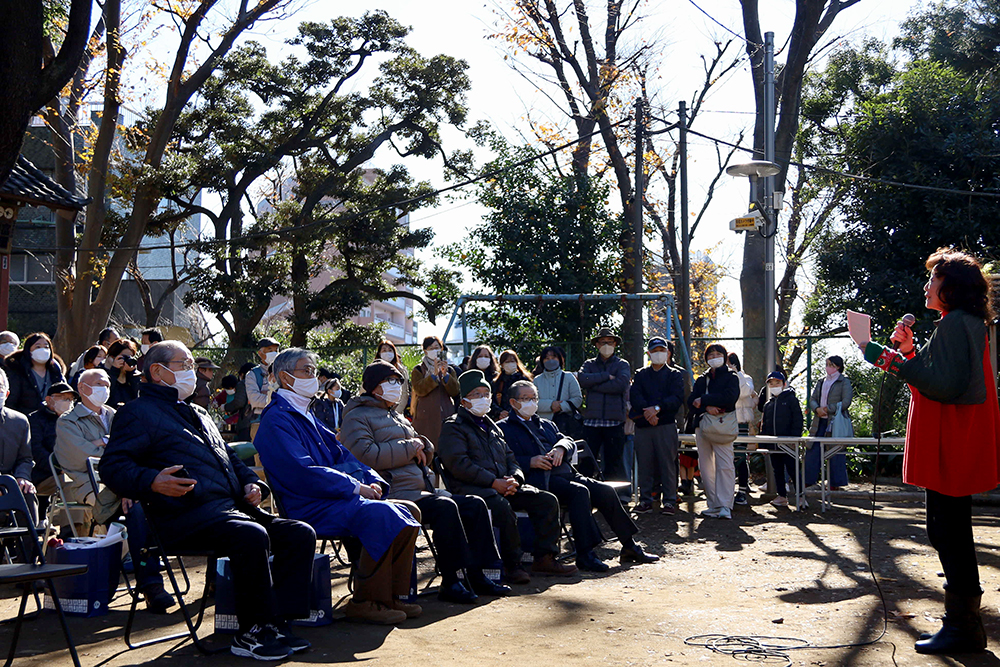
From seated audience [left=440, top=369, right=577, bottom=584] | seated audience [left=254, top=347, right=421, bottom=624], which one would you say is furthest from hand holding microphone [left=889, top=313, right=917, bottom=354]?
seated audience [left=440, top=369, right=577, bottom=584]

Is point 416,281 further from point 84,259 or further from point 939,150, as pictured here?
point 939,150

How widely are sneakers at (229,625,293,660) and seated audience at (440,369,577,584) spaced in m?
2.37

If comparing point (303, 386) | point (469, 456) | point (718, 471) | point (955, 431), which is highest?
point (303, 386)

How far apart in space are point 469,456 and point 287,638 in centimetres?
243

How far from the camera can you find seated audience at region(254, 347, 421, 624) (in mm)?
5605

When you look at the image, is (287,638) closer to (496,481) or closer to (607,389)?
(496,481)

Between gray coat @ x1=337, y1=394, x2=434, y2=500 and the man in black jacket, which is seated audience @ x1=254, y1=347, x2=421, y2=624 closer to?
the man in black jacket

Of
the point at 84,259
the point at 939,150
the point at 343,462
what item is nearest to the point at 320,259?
the point at 84,259

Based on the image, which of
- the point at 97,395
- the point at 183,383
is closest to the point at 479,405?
the point at 183,383

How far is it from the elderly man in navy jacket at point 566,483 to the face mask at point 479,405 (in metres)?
0.74

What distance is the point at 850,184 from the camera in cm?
1806

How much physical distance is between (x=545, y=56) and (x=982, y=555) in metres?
16.1

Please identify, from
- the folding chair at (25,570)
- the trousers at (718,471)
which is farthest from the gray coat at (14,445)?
the trousers at (718,471)

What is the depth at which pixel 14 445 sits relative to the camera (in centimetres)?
661
